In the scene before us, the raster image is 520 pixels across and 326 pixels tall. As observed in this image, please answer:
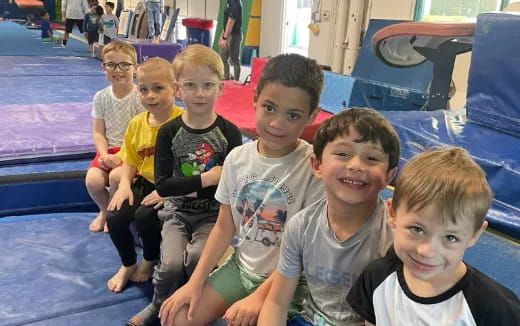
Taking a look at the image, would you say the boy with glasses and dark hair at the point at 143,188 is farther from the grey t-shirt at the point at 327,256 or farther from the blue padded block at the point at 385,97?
the blue padded block at the point at 385,97

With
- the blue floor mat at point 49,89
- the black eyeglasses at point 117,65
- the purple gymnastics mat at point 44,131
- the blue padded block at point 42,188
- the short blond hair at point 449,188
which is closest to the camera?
the short blond hair at point 449,188

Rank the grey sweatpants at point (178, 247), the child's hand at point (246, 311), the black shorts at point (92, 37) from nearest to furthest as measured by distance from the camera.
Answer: the child's hand at point (246, 311), the grey sweatpants at point (178, 247), the black shorts at point (92, 37)

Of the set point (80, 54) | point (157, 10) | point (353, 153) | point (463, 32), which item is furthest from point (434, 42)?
point (80, 54)

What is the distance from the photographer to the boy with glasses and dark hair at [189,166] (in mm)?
1891

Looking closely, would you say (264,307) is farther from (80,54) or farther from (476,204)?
(80,54)

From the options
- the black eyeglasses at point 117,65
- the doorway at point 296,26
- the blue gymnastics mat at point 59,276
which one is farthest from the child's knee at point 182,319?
the doorway at point 296,26

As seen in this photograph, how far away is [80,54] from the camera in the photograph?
10.3 meters

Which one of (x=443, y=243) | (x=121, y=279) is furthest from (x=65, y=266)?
(x=443, y=243)

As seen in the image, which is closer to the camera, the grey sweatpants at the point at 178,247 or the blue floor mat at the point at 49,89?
the grey sweatpants at the point at 178,247

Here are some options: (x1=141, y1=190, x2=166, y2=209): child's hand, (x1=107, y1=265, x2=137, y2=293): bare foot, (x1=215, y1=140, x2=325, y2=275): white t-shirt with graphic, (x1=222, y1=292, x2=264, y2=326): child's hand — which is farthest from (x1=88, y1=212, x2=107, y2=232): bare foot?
(x1=222, y1=292, x2=264, y2=326): child's hand

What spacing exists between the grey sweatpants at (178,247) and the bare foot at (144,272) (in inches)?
12.7

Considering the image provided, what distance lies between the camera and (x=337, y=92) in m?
5.91

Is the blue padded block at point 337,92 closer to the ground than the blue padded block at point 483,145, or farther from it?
closer to the ground

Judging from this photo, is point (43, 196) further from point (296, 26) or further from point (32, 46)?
point (32, 46)
